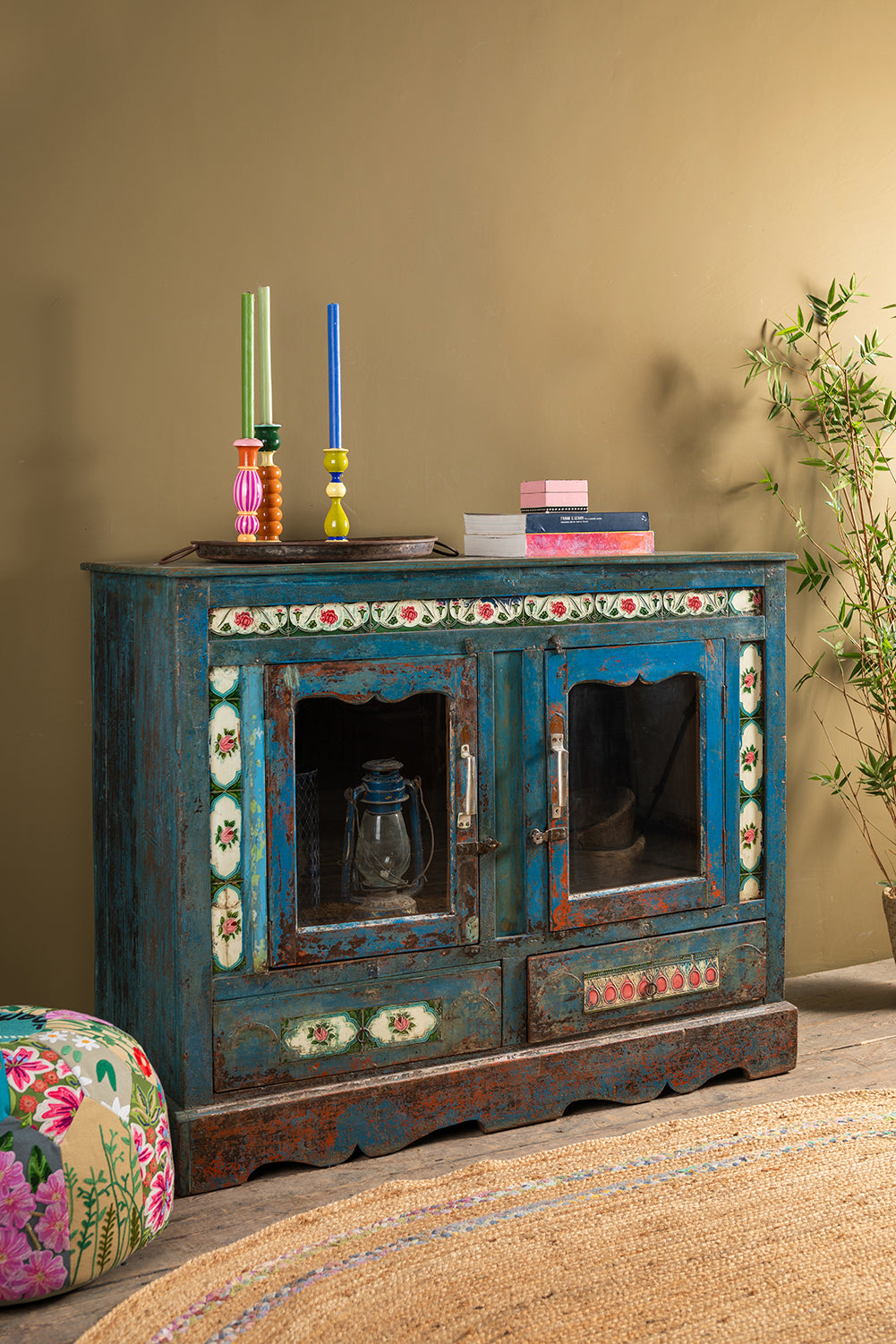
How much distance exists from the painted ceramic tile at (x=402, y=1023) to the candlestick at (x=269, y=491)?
864 mm

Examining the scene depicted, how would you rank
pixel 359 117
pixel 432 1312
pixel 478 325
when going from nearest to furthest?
pixel 432 1312 < pixel 359 117 < pixel 478 325

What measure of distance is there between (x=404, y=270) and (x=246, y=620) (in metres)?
0.96

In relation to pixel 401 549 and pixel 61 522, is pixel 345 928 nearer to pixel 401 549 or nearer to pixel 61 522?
pixel 401 549

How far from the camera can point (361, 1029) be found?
2062mm

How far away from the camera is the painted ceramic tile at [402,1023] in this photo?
2.07 meters

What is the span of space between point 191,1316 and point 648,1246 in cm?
65

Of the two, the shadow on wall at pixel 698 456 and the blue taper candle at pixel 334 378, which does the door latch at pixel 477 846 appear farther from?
the shadow on wall at pixel 698 456

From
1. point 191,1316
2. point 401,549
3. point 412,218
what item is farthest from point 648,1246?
point 412,218

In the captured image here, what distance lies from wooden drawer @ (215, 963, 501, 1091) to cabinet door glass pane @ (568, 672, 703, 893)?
0.93ft

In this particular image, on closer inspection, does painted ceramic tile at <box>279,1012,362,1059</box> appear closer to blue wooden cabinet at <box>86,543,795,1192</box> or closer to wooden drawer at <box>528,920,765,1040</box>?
blue wooden cabinet at <box>86,543,795,1192</box>

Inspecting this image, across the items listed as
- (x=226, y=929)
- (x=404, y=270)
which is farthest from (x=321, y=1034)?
(x=404, y=270)

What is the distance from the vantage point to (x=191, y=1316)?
1.62 metres

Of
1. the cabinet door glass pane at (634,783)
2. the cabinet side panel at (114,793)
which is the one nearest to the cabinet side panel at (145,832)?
the cabinet side panel at (114,793)

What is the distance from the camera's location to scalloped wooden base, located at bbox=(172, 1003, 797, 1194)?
1.96 metres
